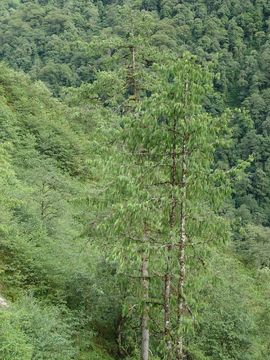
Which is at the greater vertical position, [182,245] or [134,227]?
[182,245]

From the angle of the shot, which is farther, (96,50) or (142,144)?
(96,50)

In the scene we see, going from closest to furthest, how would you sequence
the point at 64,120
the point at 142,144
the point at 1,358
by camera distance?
the point at 1,358 → the point at 142,144 → the point at 64,120

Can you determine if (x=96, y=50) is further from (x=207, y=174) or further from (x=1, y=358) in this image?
(x=1, y=358)

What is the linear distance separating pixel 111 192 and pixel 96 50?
234 inches

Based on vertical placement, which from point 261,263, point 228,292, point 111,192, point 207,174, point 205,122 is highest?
point 205,122

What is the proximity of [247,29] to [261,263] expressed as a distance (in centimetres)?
10134

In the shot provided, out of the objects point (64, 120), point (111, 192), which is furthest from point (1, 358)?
point (64, 120)

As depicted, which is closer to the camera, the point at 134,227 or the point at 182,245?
the point at 182,245

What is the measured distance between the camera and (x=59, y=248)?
49.4ft

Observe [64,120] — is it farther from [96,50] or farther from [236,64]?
[236,64]

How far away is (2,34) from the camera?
113m

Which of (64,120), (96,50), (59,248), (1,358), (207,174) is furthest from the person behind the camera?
(64,120)

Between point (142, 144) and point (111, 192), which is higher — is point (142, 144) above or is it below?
above

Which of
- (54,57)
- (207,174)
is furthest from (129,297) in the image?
(54,57)
